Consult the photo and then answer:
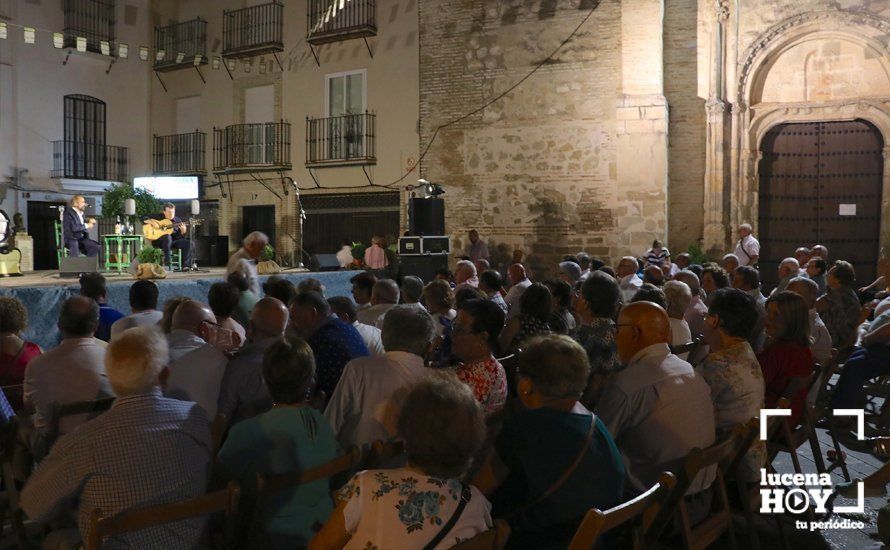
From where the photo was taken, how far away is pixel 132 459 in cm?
222

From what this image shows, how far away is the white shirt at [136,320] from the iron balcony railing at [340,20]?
12870mm

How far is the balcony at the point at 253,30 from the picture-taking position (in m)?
18.2

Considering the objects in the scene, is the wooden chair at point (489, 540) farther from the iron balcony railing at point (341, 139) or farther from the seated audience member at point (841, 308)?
the iron balcony railing at point (341, 139)

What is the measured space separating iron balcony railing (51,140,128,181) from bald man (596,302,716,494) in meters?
18.7

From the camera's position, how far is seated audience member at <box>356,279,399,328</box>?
532cm

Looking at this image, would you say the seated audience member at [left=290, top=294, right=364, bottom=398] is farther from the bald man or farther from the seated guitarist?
the seated guitarist

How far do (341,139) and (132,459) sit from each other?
15.6 meters

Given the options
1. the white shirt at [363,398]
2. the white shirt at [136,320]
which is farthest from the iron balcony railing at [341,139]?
the white shirt at [363,398]

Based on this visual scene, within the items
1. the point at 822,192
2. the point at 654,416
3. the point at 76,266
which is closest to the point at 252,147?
the point at 76,266

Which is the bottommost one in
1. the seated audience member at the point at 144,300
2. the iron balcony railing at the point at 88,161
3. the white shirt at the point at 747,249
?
the seated audience member at the point at 144,300

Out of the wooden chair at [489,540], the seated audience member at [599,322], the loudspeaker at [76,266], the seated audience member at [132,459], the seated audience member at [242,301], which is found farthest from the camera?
the loudspeaker at [76,266]

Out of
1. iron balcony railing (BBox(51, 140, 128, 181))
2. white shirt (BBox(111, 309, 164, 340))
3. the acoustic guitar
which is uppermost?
iron balcony railing (BBox(51, 140, 128, 181))

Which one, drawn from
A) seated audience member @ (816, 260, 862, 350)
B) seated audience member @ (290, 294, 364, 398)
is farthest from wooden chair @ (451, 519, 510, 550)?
seated audience member @ (816, 260, 862, 350)

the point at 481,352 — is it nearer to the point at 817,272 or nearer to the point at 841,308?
the point at 841,308
